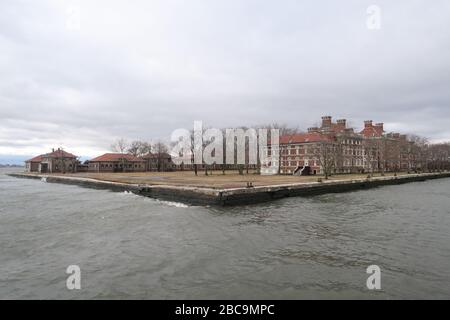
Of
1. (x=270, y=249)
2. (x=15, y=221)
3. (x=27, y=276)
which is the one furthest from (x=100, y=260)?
(x=15, y=221)

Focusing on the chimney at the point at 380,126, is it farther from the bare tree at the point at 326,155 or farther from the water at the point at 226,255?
the water at the point at 226,255

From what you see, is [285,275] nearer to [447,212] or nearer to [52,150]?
[447,212]

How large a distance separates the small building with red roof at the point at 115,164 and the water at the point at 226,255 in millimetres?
93021

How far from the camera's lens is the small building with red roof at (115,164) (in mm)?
116812

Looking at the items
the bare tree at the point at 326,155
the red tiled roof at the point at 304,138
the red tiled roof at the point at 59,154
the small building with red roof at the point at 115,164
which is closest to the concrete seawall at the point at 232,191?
the bare tree at the point at 326,155

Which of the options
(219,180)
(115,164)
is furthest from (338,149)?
(115,164)

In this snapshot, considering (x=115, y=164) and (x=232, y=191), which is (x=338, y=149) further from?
(x=115, y=164)

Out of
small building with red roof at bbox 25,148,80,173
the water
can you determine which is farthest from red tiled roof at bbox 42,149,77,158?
the water

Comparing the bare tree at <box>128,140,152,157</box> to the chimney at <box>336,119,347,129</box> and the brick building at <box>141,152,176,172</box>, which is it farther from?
the chimney at <box>336,119,347,129</box>

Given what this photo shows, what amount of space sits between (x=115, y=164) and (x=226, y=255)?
362 ft

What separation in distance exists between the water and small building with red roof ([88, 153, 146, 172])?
9302 cm

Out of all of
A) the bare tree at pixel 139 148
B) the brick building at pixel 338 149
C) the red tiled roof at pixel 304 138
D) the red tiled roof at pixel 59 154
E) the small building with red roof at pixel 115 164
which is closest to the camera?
the brick building at pixel 338 149

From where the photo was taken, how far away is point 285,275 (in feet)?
40.2
